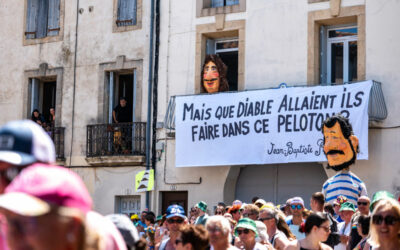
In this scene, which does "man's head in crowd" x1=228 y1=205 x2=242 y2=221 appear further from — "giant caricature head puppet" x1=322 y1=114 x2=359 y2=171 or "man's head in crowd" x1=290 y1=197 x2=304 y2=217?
"giant caricature head puppet" x1=322 y1=114 x2=359 y2=171

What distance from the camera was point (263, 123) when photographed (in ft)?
61.6

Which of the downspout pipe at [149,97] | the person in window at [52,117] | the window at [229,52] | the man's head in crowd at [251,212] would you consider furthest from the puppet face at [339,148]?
the person in window at [52,117]

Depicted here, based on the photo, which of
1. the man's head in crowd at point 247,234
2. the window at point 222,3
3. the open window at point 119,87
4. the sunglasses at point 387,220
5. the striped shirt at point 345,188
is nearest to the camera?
the sunglasses at point 387,220

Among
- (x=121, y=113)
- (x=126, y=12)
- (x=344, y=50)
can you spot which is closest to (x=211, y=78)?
(x=121, y=113)

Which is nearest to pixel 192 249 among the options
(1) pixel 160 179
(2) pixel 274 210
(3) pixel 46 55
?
(2) pixel 274 210

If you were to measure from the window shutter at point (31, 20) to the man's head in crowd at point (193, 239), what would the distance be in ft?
59.9

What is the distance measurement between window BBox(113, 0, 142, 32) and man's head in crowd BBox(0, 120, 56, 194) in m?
19.6

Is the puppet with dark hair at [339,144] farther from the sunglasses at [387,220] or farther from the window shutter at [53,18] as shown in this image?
the window shutter at [53,18]

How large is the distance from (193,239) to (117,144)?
15.3m

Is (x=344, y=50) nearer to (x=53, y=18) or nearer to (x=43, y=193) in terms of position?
(x=53, y=18)

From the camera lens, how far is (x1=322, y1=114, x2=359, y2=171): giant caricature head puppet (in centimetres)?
1501

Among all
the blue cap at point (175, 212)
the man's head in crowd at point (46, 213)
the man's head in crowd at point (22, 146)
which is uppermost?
the man's head in crowd at point (22, 146)

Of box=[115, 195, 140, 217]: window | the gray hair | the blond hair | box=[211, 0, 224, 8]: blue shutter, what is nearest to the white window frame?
box=[211, 0, 224, 8]: blue shutter

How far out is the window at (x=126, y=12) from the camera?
72.0 ft
